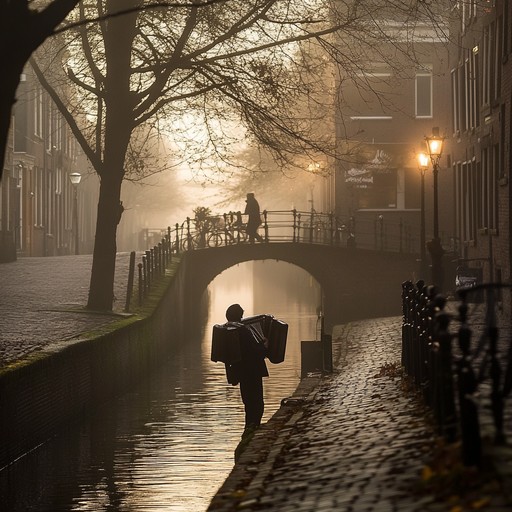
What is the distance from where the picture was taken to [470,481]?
6961 mm

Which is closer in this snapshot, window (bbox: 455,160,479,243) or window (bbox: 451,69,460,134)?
window (bbox: 455,160,479,243)

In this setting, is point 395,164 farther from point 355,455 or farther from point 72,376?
point 355,455

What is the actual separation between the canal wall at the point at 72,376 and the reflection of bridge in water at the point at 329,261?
12.2 m

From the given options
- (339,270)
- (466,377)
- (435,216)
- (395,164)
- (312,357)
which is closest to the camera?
(466,377)

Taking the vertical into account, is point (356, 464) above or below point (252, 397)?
above

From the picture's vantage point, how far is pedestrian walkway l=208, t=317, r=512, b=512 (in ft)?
23.0

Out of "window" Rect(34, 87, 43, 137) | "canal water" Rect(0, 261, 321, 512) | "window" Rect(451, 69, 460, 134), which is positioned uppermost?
"window" Rect(34, 87, 43, 137)

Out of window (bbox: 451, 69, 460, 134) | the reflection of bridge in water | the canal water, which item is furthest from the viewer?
the reflection of bridge in water

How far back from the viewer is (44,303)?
84.6 feet

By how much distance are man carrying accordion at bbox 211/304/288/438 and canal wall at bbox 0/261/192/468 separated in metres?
2.07

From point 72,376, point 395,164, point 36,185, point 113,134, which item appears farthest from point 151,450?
point 36,185

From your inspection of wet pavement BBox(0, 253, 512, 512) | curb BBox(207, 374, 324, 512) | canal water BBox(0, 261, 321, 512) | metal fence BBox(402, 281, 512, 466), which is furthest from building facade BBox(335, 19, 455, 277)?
metal fence BBox(402, 281, 512, 466)

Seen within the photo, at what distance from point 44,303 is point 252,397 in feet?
36.7

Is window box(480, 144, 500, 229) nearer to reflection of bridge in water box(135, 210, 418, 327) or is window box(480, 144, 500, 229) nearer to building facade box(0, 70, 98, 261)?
reflection of bridge in water box(135, 210, 418, 327)
